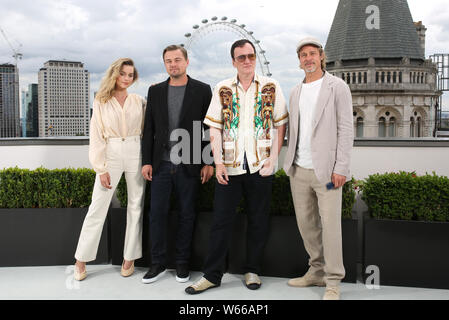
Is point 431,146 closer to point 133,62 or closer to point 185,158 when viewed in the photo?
point 185,158

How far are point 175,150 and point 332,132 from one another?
1458 millimetres

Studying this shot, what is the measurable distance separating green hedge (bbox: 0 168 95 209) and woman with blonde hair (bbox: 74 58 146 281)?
1.94 ft

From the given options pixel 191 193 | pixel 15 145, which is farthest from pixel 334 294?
pixel 15 145

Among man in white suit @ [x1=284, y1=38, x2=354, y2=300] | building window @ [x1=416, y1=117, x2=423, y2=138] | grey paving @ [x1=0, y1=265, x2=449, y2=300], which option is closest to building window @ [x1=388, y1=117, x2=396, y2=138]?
building window @ [x1=416, y1=117, x2=423, y2=138]

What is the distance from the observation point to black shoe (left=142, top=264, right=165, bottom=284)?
4145mm

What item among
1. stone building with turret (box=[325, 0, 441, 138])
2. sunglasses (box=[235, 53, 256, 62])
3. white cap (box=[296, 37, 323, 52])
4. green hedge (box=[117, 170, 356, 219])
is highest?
stone building with turret (box=[325, 0, 441, 138])

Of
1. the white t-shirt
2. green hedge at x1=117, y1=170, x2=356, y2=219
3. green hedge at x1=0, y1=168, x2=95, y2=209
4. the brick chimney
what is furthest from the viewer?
the brick chimney

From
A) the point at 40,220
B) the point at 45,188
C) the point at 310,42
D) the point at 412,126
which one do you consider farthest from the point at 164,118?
the point at 412,126

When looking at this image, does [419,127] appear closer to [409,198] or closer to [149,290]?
[409,198]

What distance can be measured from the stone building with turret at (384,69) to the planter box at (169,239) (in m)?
84.1

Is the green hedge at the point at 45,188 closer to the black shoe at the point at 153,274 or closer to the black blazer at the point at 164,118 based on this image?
the black blazer at the point at 164,118

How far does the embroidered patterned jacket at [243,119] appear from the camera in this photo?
3.85m

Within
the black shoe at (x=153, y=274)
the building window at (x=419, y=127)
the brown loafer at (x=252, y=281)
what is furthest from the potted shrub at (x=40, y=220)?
the building window at (x=419, y=127)

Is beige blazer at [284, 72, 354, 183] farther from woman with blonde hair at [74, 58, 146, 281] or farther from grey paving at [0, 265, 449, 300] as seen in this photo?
woman with blonde hair at [74, 58, 146, 281]
